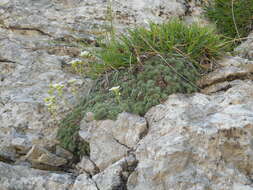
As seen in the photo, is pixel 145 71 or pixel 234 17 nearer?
pixel 145 71

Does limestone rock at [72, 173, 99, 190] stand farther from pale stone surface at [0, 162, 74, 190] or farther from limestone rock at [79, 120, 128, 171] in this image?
limestone rock at [79, 120, 128, 171]

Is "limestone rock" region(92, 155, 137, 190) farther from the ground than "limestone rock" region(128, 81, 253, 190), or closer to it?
closer to it

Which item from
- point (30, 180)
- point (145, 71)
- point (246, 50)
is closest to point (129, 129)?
point (145, 71)

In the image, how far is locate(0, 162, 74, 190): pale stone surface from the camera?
8.64 ft

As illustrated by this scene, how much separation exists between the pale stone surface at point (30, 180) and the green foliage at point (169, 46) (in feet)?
5.04

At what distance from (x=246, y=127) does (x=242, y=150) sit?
Answer: 192 millimetres

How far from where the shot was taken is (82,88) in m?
4.16

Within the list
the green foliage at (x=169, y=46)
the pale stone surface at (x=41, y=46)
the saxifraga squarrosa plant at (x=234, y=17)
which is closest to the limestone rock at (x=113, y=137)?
the pale stone surface at (x=41, y=46)

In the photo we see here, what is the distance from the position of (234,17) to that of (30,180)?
4.02 meters

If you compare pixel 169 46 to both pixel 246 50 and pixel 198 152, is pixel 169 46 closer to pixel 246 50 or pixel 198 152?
pixel 246 50

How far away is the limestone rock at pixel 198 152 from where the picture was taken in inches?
90.9

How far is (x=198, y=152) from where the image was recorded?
242cm

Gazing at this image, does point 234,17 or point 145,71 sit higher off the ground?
point 234,17

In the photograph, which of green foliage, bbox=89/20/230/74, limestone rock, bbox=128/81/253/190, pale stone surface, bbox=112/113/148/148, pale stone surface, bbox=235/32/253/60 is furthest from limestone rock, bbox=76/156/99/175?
pale stone surface, bbox=235/32/253/60
